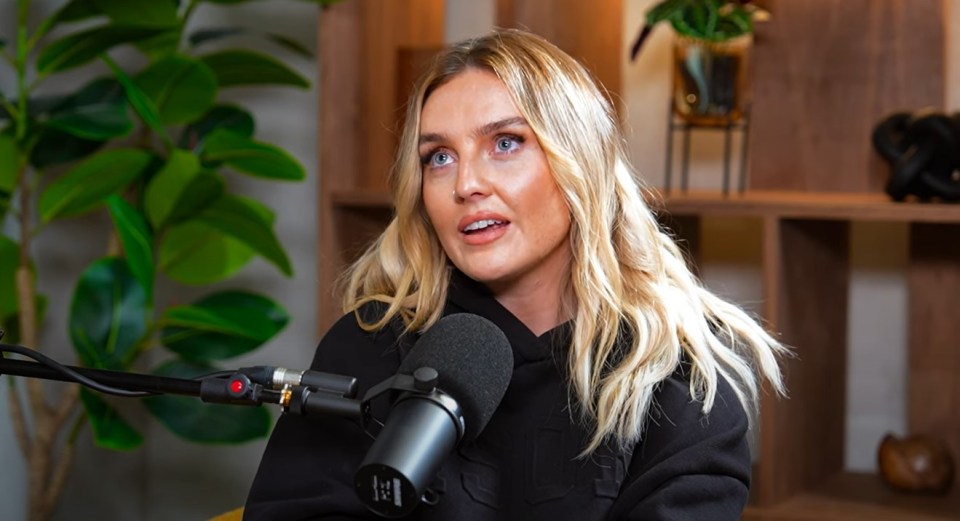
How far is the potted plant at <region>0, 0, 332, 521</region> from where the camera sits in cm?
240

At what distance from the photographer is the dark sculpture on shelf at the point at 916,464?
2.37 m

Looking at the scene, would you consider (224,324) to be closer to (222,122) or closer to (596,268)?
(222,122)

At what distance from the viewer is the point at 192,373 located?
8.52ft

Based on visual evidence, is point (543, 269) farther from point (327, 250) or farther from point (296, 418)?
point (327, 250)

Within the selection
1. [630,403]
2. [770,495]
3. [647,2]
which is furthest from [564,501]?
[647,2]

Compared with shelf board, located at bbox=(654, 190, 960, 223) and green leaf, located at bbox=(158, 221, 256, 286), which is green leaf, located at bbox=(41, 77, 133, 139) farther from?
shelf board, located at bbox=(654, 190, 960, 223)

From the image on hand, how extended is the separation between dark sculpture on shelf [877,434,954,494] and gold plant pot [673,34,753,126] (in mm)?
661

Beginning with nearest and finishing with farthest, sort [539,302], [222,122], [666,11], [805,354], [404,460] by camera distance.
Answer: [404,460]
[539,302]
[666,11]
[805,354]
[222,122]

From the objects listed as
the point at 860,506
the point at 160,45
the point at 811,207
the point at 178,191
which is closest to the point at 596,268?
the point at 811,207

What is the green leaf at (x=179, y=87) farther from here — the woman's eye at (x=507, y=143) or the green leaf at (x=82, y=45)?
the woman's eye at (x=507, y=143)

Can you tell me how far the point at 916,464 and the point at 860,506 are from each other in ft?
0.49

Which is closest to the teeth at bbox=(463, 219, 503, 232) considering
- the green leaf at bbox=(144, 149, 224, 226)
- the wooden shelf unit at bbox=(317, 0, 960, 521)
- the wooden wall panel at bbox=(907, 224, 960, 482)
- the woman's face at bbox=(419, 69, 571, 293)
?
the woman's face at bbox=(419, 69, 571, 293)

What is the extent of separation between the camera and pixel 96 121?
7.78ft

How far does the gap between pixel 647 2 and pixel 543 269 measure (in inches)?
52.7
